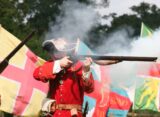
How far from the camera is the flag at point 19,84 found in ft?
43.3

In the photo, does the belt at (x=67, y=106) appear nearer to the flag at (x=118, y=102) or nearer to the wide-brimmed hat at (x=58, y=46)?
the wide-brimmed hat at (x=58, y=46)

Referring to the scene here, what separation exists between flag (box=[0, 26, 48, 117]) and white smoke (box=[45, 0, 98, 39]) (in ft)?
10.9

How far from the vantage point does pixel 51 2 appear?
38.8ft

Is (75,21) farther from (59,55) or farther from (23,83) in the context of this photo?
(23,83)

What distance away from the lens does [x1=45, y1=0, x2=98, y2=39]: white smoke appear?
9531mm

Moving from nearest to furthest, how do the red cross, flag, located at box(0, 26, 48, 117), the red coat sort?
the red coat → flag, located at box(0, 26, 48, 117) → the red cross

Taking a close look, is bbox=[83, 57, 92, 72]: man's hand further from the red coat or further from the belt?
the belt

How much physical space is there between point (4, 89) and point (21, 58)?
815mm

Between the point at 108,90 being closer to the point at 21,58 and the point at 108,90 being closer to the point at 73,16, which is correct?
the point at 21,58

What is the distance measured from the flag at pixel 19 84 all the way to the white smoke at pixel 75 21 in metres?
3.33

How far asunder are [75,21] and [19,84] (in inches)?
161

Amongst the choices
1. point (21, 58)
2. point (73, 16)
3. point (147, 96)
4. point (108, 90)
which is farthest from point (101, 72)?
point (73, 16)

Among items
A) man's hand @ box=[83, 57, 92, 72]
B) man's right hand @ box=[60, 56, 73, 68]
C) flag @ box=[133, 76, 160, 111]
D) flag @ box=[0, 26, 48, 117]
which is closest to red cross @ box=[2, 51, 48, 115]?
flag @ box=[0, 26, 48, 117]

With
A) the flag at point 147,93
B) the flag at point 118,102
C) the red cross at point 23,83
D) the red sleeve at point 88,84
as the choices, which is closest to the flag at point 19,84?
the red cross at point 23,83
